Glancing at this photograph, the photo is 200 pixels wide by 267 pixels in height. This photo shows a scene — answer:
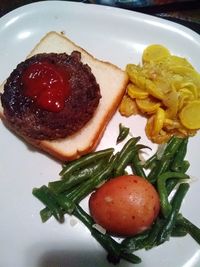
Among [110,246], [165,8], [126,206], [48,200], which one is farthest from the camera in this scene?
[165,8]

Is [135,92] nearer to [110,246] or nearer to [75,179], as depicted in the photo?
[75,179]

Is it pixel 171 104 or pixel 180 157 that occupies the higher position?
pixel 171 104

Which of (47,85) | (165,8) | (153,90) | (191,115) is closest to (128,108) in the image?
(153,90)

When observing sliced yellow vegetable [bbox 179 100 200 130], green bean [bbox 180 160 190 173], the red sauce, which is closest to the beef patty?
the red sauce

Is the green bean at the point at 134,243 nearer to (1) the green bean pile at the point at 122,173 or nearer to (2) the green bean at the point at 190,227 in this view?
(1) the green bean pile at the point at 122,173

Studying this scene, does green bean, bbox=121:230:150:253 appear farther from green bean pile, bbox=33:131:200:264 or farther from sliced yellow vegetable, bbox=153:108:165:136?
sliced yellow vegetable, bbox=153:108:165:136

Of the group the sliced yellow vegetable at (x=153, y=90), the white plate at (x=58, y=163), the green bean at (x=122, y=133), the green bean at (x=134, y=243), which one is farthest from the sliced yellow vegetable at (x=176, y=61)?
the green bean at (x=134, y=243)

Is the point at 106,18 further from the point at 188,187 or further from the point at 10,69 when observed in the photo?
the point at 188,187
